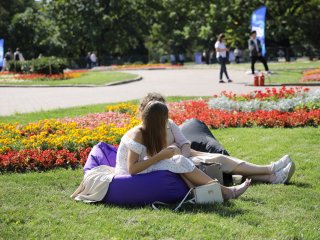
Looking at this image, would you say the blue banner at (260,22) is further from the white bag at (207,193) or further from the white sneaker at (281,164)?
the white bag at (207,193)

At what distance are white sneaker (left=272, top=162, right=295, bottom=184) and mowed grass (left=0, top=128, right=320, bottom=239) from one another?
100 millimetres

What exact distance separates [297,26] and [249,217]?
41024 millimetres

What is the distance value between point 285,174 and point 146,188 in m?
1.73

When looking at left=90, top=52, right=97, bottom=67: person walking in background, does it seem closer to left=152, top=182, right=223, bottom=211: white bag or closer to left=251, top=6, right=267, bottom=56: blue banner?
left=251, top=6, right=267, bottom=56: blue banner

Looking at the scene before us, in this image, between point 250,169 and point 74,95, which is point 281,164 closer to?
point 250,169

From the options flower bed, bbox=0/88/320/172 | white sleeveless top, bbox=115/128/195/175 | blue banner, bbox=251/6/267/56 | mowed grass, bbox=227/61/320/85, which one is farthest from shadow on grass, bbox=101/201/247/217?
blue banner, bbox=251/6/267/56

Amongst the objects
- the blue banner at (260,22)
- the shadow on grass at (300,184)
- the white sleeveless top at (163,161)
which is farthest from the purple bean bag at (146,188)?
the blue banner at (260,22)

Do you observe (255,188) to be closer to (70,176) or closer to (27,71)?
(70,176)

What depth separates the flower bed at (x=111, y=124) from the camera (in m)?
7.43

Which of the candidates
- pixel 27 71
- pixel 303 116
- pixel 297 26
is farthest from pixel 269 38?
pixel 303 116

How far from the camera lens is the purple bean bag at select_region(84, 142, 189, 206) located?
17.5 ft

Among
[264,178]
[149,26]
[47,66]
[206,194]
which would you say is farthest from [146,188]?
[149,26]

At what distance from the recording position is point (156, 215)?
16.4ft

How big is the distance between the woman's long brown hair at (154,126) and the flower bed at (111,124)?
2.31m
